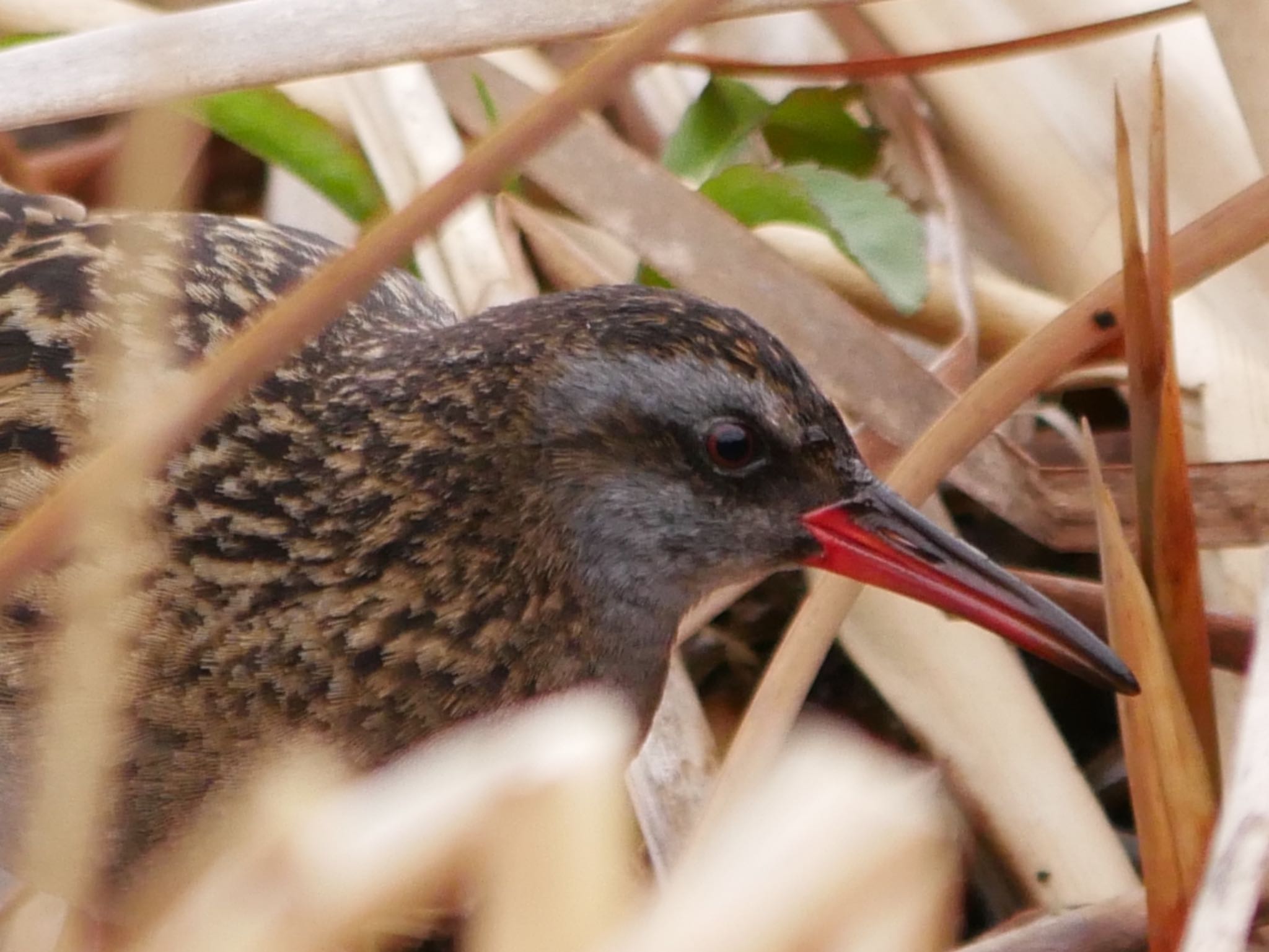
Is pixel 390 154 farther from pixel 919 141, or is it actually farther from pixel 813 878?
pixel 813 878

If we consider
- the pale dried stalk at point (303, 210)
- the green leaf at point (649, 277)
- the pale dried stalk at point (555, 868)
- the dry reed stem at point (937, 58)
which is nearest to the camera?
the pale dried stalk at point (555, 868)

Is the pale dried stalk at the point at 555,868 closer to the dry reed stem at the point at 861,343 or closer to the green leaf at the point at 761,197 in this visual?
the dry reed stem at the point at 861,343

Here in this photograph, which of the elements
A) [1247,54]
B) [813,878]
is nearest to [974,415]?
[1247,54]

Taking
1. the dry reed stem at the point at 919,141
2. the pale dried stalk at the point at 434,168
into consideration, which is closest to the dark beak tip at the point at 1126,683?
the dry reed stem at the point at 919,141

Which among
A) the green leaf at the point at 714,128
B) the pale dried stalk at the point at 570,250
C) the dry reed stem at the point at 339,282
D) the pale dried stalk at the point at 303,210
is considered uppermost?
the pale dried stalk at the point at 303,210

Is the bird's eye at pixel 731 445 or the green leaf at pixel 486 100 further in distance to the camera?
the green leaf at pixel 486 100

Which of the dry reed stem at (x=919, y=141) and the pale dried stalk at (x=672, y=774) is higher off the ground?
the dry reed stem at (x=919, y=141)

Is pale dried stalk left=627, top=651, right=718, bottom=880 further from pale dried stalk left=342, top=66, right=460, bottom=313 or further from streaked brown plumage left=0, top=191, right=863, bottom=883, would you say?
pale dried stalk left=342, top=66, right=460, bottom=313

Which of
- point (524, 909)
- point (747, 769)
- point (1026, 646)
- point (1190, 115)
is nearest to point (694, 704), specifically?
point (747, 769)
